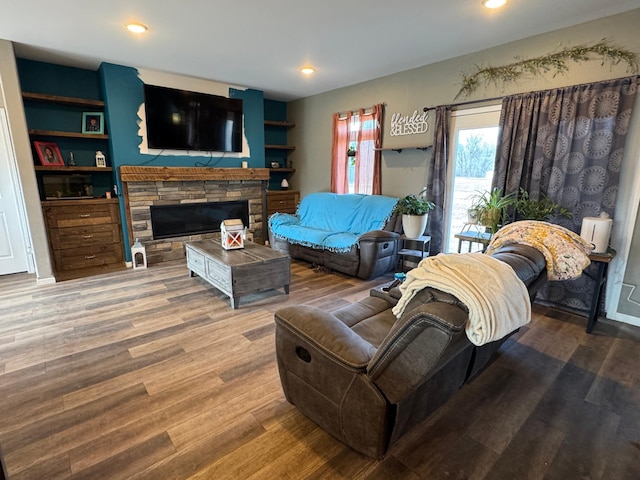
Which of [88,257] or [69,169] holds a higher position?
[69,169]

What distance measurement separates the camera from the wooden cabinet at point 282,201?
555 centimetres

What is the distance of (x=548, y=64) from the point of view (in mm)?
2906

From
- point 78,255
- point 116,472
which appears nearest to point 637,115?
point 116,472

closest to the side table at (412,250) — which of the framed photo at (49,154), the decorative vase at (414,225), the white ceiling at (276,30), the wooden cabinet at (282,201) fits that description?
the decorative vase at (414,225)

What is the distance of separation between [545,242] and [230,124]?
14.1 feet

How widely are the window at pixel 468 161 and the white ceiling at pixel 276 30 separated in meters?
0.67

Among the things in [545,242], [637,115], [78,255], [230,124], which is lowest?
[78,255]

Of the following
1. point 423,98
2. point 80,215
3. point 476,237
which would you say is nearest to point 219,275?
point 80,215

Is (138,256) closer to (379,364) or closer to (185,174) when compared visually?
(185,174)

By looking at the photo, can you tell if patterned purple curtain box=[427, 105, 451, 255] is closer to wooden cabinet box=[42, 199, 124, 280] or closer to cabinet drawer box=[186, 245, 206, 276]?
cabinet drawer box=[186, 245, 206, 276]

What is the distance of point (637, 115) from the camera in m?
2.52

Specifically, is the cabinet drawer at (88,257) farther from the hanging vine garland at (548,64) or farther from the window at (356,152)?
the hanging vine garland at (548,64)

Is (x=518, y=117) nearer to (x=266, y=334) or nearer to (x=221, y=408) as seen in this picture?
(x=266, y=334)

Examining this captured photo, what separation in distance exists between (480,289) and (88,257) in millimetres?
4732
